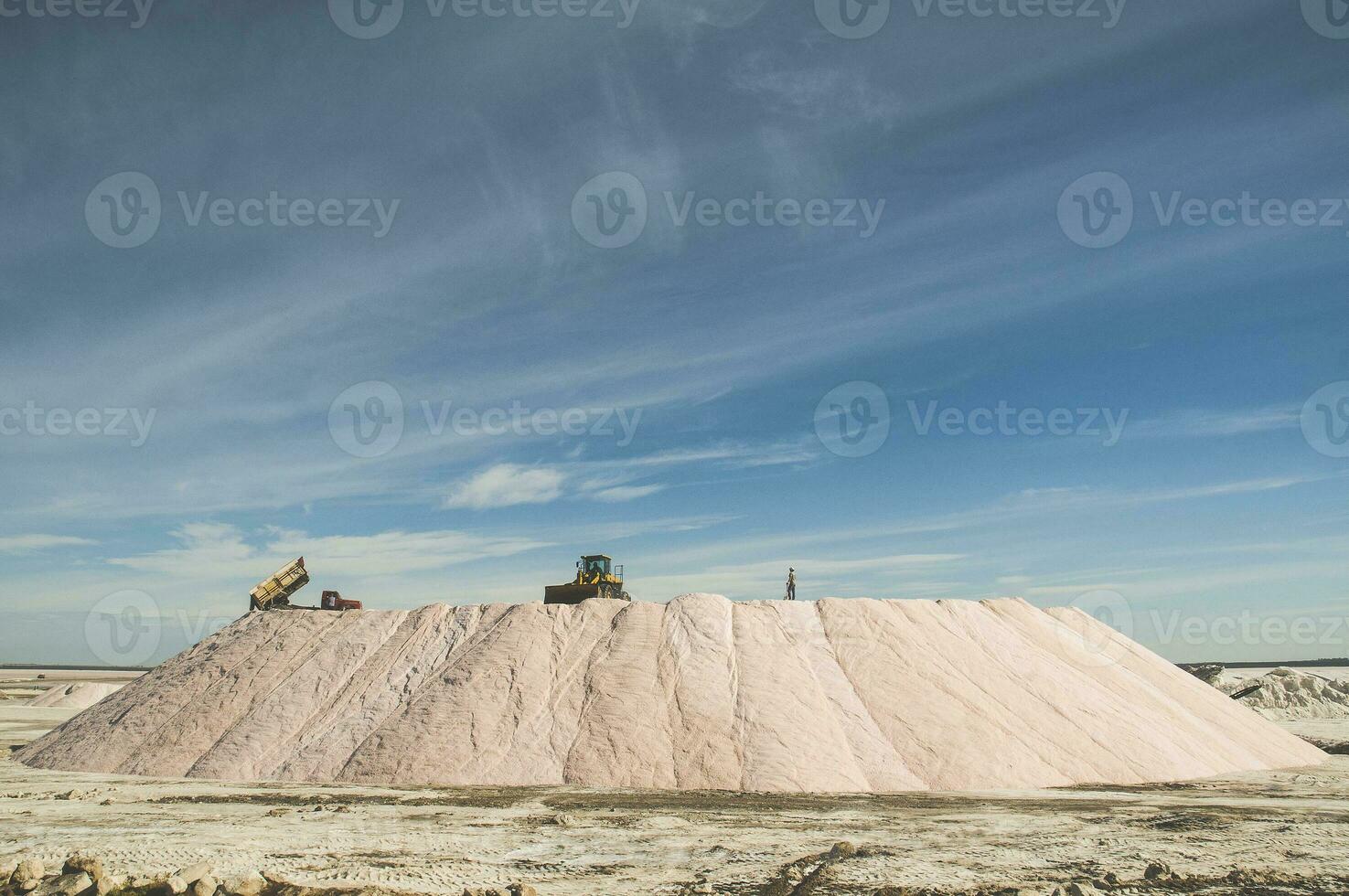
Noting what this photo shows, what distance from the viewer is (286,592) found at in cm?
3284

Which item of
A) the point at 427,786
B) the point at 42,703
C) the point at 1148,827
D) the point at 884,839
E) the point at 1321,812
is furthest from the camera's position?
the point at 42,703

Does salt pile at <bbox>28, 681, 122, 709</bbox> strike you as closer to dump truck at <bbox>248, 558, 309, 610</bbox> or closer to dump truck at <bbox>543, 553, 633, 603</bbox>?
dump truck at <bbox>248, 558, 309, 610</bbox>

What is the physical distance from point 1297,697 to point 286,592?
57853 mm

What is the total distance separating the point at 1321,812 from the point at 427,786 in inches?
810

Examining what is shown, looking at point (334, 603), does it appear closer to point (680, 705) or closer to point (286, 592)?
point (286, 592)

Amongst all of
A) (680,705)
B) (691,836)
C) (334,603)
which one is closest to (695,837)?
(691,836)

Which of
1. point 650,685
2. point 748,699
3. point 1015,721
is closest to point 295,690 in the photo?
point 650,685

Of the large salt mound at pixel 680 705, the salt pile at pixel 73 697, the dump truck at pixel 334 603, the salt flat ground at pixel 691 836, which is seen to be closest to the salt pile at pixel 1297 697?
the large salt mound at pixel 680 705

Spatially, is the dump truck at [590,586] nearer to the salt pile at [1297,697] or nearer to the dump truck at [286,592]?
the dump truck at [286,592]

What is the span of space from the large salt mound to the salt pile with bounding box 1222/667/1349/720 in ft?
78.7

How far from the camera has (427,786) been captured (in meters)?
19.6

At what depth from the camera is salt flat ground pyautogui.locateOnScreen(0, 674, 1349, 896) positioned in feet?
36.9

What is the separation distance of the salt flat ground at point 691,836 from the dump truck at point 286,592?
40.3ft

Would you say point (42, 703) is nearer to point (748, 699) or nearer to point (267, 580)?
point (267, 580)
